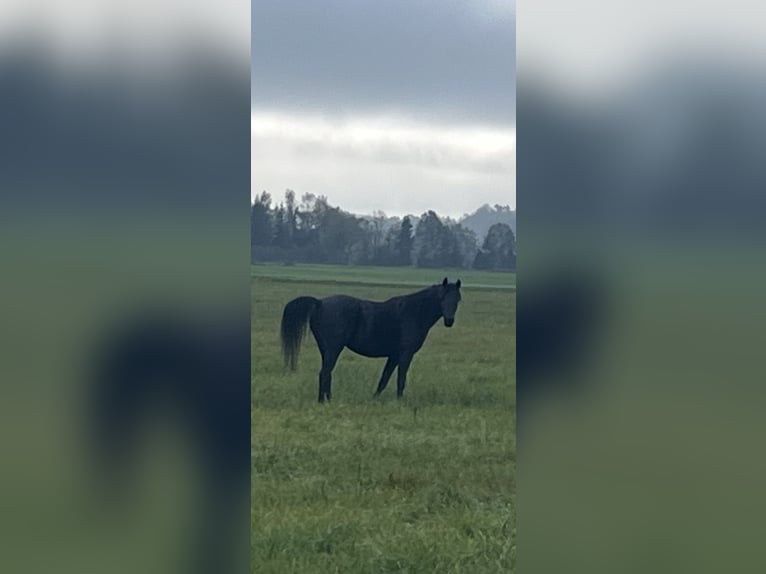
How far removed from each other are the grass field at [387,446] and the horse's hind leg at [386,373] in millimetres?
23

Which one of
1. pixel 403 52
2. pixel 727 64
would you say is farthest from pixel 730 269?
pixel 403 52

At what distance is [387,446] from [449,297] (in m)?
0.55

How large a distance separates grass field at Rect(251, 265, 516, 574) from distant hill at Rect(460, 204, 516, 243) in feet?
0.51

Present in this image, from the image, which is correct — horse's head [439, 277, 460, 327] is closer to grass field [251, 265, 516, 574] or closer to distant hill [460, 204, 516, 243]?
grass field [251, 265, 516, 574]

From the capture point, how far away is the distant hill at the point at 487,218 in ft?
10.1

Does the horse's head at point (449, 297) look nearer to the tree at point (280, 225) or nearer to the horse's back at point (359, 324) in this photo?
the horse's back at point (359, 324)

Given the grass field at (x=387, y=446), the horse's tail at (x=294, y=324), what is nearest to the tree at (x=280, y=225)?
the grass field at (x=387, y=446)

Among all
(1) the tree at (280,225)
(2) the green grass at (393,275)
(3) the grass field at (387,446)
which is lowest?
(3) the grass field at (387,446)

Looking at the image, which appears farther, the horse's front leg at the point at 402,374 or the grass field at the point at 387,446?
the horse's front leg at the point at 402,374

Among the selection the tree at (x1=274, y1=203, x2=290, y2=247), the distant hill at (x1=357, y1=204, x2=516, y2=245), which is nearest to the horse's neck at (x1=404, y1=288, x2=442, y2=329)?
the distant hill at (x1=357, y1=204, x2=516, y2=245)

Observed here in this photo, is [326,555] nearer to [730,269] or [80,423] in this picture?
[80,423]

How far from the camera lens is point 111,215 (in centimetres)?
299

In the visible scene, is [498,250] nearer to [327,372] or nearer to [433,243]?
[433,243]

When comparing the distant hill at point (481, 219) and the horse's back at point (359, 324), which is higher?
the distant hill at point (481, 219)
